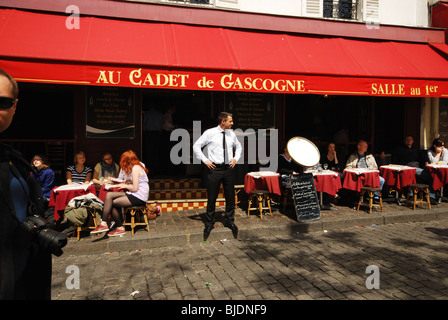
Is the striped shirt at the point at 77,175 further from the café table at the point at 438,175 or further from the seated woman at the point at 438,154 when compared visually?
the seated woman at the point at 438,154

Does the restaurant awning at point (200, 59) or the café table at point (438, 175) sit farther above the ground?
the restaurant awning at point (200, 59)

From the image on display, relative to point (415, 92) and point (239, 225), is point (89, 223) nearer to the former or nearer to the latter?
point (239, 225)

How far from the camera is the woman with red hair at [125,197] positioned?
5.43 metres

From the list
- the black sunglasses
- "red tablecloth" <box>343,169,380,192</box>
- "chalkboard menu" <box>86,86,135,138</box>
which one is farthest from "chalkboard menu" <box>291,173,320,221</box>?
the black sunglasses

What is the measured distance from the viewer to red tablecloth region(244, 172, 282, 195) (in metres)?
6.72

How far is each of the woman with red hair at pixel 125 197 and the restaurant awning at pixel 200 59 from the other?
139 centimetres

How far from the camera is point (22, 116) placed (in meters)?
10.2

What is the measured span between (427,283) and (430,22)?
27.3 feet

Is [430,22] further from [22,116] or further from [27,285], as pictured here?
[22,116]

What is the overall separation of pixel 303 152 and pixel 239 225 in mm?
1833

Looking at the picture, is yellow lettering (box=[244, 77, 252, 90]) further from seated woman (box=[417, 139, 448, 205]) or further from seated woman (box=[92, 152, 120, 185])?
seated woman (box=[417, 139, 448, 205])

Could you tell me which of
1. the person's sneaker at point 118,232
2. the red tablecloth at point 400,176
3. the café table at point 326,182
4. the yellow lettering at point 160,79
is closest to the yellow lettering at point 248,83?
the yellow lettering at point 160,79

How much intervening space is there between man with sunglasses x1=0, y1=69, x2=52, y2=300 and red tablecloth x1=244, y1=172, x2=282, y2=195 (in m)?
5.32

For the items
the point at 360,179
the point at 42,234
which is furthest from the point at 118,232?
the point at 360,179
